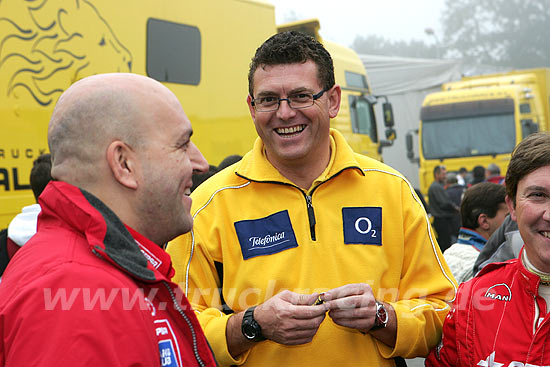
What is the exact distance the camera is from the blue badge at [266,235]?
93.4 inches

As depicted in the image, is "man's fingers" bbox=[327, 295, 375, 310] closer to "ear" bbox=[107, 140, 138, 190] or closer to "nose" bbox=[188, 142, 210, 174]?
"nose" bbox=[188, 142, 210, 174]

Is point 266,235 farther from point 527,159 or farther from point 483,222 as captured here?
point 483,222

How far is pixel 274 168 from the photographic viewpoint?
254 cm

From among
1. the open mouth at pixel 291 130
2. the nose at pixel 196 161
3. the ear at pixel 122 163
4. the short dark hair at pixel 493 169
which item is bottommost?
the short dark hair at pixel 493 169

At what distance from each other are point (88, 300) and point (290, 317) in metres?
0.98

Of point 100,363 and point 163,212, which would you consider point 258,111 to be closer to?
point 163,212

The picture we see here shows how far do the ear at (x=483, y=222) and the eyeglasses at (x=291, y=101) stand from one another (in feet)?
7.58

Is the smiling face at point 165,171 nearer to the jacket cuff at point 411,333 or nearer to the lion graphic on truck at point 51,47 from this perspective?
the jacket cuff at point 411,333

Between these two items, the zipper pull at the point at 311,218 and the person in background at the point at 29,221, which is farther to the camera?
the person in background at the point at 29,221

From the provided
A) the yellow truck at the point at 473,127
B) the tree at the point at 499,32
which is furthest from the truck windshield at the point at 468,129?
the tree at the point at 499,32

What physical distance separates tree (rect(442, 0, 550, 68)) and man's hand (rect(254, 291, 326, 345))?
189 ft

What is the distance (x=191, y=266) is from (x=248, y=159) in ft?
1.77

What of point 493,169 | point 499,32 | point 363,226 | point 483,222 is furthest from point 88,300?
point 499,32

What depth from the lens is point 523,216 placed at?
2182 millimetres
